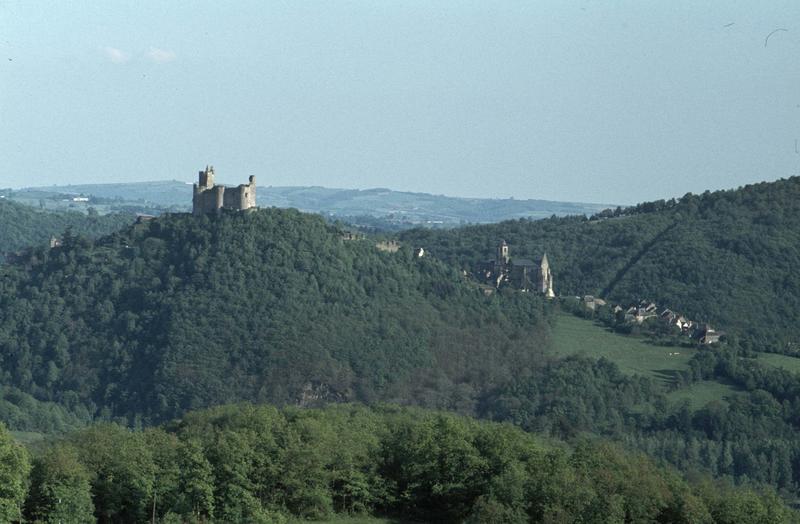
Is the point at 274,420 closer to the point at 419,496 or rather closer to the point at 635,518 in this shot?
the point at 419,496

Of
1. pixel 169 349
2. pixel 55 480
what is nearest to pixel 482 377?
pixel 169 349

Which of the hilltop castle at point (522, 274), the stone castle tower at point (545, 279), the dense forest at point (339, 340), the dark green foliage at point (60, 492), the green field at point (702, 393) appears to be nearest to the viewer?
the dark green foliage at point (60, 492)

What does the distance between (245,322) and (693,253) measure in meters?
39.5

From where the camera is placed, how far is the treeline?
55438 millimetres

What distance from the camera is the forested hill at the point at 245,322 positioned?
111 meters

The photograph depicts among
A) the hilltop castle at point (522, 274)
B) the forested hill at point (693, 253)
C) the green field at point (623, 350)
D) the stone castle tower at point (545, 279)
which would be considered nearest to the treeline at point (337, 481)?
the green field at point (623, 350)

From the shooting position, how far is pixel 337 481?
Answer: 2363 inches

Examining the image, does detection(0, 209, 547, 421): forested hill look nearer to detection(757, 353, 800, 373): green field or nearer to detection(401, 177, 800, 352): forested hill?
detection(401, 177, 800, 352): forested hill

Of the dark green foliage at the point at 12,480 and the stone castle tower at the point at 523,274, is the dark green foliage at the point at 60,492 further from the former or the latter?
the stone castle tower at the point at 523,274

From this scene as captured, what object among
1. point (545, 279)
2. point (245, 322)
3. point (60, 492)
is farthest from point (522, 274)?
point (60, 492)

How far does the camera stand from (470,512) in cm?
5853

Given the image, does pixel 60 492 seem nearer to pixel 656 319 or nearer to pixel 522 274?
pixel 656 319

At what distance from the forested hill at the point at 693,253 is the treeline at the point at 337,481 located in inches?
2405

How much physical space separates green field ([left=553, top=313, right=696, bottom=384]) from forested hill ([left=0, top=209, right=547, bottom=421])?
2082 mm
